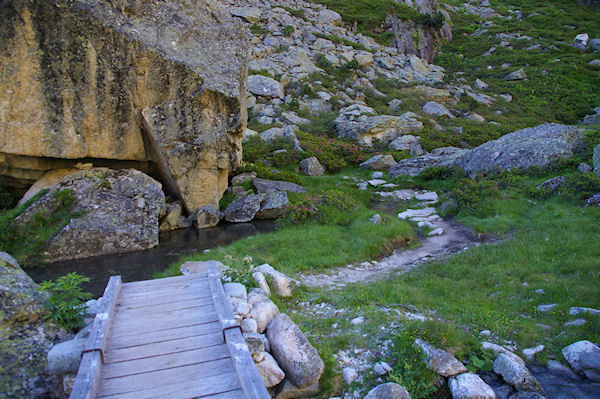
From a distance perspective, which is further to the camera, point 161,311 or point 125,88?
point 125,88

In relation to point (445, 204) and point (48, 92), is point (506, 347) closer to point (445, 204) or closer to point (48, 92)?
point (445, 204)

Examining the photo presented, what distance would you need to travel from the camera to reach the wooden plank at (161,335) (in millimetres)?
5812

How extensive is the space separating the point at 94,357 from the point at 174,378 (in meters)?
1.07

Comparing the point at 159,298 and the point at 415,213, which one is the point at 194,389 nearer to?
the point at 159,298

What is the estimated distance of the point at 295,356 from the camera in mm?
6176

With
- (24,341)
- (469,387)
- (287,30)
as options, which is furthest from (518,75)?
(24,341)

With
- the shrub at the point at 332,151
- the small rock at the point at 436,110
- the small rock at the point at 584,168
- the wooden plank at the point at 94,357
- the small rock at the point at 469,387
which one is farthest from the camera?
the small rock at the point at 436,110

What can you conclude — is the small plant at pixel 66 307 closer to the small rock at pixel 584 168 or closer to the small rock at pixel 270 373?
the small rock at pixel 270 373

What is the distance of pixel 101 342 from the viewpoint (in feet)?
17.6

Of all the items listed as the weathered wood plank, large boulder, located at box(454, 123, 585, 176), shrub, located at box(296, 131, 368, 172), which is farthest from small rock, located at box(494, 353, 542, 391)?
shrub, located at box(296, 131, 368, 172)

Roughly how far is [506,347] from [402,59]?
5034cm

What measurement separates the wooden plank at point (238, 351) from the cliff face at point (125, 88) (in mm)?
11215

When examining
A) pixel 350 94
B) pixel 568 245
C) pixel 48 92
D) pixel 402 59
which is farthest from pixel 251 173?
pixel 402 59

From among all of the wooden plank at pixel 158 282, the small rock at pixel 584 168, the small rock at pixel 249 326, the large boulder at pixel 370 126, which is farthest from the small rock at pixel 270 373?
the large boulder at pixel 370 126
